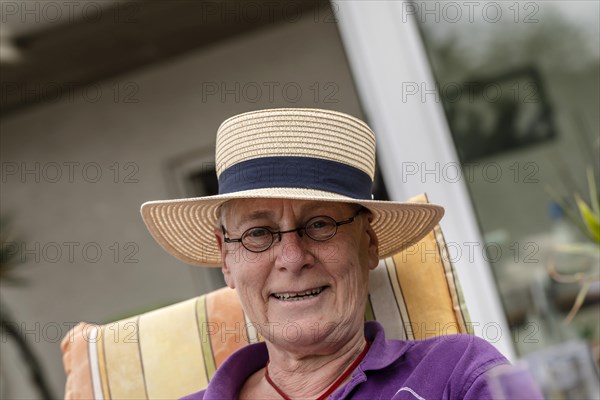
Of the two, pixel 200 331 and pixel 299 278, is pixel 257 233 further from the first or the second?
pixel 200 331

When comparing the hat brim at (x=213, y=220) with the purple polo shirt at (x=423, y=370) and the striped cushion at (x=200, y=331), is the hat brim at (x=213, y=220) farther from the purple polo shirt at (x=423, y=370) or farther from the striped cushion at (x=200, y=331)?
the purple polo shirt at (x=423, y=370)

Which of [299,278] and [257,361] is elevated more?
[299,278]

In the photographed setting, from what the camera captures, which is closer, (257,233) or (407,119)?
(257,233)

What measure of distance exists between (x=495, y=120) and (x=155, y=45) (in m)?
2.40

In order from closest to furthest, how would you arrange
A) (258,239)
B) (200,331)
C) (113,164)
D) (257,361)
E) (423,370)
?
(423,370) < (258,239) < (257,361) < (200,331) < (113,164)

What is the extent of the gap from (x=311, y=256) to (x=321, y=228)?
2.5 inches

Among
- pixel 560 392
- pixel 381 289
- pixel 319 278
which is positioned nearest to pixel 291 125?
pixel 319 278

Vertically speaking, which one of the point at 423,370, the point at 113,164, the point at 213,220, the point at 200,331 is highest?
the point at 113,164

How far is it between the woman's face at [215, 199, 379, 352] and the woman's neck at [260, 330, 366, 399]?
1.4 inches

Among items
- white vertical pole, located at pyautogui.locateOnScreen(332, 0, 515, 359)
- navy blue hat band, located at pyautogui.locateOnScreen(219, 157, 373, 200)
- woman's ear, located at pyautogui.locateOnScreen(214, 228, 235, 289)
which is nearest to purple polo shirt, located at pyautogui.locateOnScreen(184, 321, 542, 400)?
woman's ear, located at pyautogui.locateOnScreen(214, 228, 235, 289)

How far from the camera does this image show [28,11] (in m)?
4.34

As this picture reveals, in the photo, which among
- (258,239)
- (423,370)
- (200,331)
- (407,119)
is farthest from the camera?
(407,119)

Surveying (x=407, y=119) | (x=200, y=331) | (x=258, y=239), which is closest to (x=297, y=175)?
(x=258, y=239)

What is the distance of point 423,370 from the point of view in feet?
5.73
